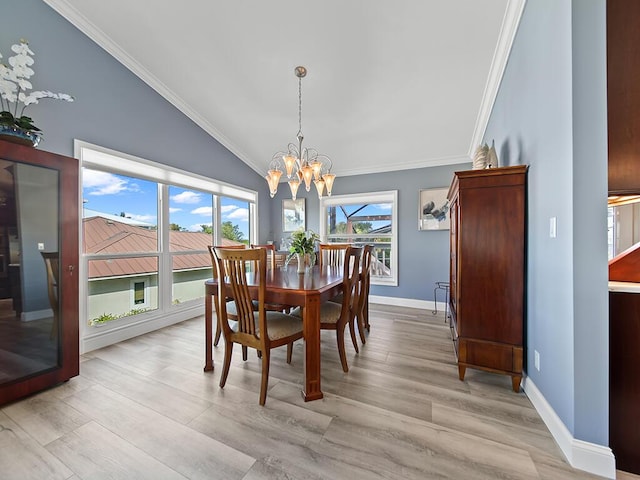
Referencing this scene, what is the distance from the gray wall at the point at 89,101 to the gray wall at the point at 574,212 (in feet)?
11.4

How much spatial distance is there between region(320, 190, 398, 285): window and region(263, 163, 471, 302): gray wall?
106 millimetres

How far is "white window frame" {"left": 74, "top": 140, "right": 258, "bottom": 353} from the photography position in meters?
2.55

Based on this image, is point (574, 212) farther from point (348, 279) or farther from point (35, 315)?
point (35, 315)

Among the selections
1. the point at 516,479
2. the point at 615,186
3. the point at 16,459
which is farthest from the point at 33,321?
the point at 615,186

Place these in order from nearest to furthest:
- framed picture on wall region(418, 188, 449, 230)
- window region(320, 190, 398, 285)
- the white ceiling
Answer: the white ceiling → framed picture on wall region(418, 188, 449, 230) → window region(320, 190, 398, 285)

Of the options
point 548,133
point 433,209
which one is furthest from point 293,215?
point 548,133

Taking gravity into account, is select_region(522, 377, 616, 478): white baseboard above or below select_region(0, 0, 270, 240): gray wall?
below

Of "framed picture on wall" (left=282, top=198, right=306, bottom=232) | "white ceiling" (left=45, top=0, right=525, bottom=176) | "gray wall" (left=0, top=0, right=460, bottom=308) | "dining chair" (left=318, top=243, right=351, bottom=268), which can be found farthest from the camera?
"framed picture on wall" (left=282, top=198, right=306, bottom=232)

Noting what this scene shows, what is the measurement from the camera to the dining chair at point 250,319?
5.61 ft

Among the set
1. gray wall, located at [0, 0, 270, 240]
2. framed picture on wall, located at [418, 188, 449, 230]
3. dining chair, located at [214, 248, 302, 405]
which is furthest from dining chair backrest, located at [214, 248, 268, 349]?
framed picture on wall, located at [418, 188, 449, 230]

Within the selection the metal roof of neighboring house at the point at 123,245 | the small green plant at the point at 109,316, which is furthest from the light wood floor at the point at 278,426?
the metal roof of neighboring house at the point at 123,245

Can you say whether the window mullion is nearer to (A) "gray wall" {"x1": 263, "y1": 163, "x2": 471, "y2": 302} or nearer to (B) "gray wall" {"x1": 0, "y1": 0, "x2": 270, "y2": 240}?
(B) "gray wall" {"x1": 0, "y1": 0, "x2": 270, "y2": 240}

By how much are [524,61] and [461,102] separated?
44.4 inches

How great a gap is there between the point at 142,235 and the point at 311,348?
273 centimetres
